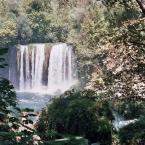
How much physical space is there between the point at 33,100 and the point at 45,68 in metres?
7.90

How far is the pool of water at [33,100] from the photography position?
3603 cm

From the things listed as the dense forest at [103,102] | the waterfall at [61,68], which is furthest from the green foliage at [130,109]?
the waterfall at [61,68]

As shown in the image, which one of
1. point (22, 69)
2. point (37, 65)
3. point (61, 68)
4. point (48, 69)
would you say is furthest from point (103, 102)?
point (22, 69)

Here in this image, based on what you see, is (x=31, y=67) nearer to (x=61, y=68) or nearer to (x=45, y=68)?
(x=45, y=68)

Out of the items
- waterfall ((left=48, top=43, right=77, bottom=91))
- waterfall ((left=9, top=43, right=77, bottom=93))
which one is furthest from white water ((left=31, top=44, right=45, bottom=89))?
waterfall ((left=48, top=43, right=77, bottom=91))

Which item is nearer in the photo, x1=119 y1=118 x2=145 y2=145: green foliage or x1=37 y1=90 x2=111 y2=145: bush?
x1=119 y1=118 x2=145 y2=145: green foliage

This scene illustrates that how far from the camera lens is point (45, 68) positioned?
4659cm

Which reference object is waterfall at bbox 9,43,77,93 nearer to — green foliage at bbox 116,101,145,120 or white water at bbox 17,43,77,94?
white water at bbox 17,43,77,94

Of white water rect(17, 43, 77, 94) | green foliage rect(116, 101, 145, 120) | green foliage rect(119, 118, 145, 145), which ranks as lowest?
green foliage rect(119, 118, 145, 145)

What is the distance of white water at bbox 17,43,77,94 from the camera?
148 ft

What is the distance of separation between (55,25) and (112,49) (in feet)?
152

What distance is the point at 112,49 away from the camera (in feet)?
33.4

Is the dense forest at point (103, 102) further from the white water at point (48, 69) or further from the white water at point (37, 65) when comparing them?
the white water at point (37, 65)

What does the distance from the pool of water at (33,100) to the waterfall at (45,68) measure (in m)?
2.62
